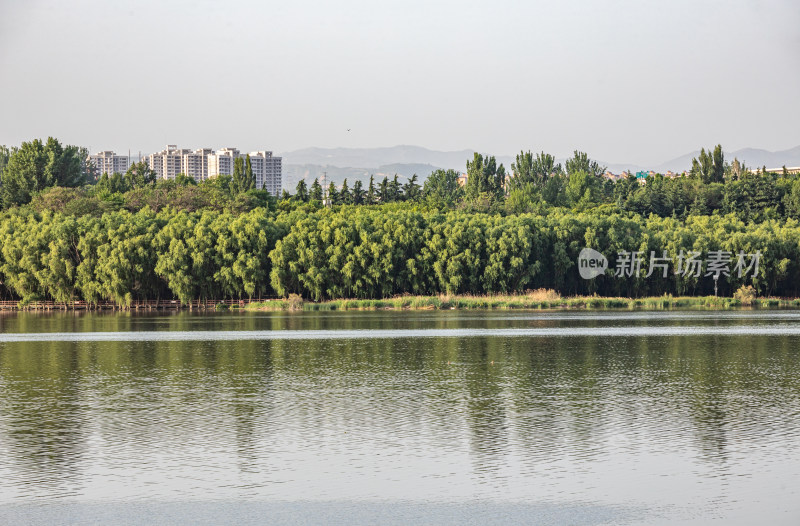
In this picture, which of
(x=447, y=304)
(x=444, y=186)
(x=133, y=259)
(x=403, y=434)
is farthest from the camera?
(x=444, y=186)

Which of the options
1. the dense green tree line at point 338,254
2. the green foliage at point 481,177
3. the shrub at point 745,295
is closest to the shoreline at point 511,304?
the shrub at point 745,295

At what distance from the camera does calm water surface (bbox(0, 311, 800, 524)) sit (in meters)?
11.7

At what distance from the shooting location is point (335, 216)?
68188 millimetres

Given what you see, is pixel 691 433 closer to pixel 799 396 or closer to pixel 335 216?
pixel 799 396

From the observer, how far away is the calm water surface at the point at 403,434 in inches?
460

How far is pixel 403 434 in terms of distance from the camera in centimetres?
1608

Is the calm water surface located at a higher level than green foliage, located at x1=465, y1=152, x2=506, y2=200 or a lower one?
lower

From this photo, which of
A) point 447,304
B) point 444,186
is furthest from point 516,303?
point 444,186

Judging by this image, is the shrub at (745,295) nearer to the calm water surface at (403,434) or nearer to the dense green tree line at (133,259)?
the dense green tree line at (133,259)

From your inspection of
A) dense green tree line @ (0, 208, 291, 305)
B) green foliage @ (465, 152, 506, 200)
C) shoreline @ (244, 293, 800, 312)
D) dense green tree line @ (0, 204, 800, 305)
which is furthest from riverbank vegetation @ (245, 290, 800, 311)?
green foliage @ (465, 152, 506, 200)

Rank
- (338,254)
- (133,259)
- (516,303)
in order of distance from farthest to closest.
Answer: (338,254), (516,303), (133,259)

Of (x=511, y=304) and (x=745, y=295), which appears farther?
(x=745, y=295)

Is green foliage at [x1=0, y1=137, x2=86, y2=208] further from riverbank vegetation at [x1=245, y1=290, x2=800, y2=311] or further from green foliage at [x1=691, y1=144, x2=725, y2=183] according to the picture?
green foliage at [x1=691, y1=144, x2=725, y2=183]

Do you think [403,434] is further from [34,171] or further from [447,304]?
[34,171]
